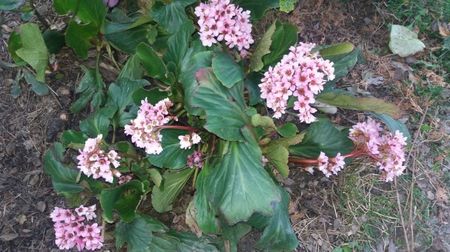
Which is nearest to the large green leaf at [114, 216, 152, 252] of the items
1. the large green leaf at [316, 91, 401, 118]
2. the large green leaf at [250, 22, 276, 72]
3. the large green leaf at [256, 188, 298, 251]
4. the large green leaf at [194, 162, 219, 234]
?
the large green leaf at [194, 162, 219, 234]

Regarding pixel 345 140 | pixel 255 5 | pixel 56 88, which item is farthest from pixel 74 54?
pixel 345 140

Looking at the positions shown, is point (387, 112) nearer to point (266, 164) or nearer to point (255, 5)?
point (266, 164)

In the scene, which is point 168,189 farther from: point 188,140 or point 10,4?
point 10,4

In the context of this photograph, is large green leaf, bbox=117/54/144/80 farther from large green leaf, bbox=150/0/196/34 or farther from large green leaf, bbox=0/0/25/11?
large green leaf, bbox=0/0/25/11

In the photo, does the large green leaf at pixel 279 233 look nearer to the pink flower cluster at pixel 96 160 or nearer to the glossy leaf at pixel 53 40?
the pink flower cluster at pixel 96 160

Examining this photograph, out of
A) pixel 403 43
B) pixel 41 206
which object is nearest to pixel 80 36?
pixel 41 206
